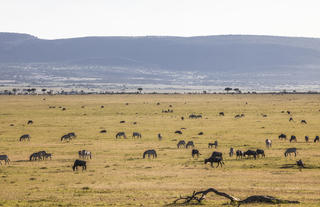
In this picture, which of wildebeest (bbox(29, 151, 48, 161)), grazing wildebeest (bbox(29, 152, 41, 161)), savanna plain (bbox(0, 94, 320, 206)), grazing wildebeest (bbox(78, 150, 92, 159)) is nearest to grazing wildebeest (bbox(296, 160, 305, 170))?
savanna plain (bbox(0, 94, 320, 206))

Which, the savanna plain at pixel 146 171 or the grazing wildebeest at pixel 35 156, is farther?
the grazing wildebeest at pixel 35 156

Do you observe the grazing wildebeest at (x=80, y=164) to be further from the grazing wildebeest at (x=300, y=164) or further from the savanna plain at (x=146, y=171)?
the grazing wildebeest at (x=300, y=164)

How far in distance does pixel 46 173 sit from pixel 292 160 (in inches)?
630

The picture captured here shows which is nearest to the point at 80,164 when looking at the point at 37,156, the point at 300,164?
the point at 37,156

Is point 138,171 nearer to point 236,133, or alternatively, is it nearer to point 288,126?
point 236,133

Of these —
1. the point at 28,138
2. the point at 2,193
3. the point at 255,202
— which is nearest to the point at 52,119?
the point at 28,138

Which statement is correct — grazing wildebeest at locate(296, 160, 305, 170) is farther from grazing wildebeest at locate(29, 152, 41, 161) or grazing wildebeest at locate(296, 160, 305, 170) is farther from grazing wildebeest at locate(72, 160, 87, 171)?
grazing wildebeest at locate(29, 152, 41, 161)

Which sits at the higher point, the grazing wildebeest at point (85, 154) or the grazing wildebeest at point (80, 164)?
the grazing wildebeest at point (85, 154)

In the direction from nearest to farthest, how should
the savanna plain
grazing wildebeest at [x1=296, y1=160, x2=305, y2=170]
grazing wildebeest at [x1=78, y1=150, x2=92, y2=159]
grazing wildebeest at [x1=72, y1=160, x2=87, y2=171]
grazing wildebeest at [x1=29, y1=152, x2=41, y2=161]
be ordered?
the savanna plain < grazing wildebeest at [x1=72, y1=160, x2=87, y2=171] < grazing wildebeest at [x1=296, y1=160, x2=305, y2=170] < grazing wildebeest at [x1=29, y1=152, x2=41, y2=161] < grazing wildebeest at [x1=78, y1=150, x2=92, y2=159]

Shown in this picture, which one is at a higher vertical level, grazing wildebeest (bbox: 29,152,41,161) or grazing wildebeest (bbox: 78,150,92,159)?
grazing wildebeest (bbox: 78,150,92,159)

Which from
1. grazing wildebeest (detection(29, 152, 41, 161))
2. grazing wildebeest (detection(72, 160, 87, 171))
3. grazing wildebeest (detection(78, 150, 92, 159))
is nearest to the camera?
grazing wildebeest (detection(72, 160, 87, 171))

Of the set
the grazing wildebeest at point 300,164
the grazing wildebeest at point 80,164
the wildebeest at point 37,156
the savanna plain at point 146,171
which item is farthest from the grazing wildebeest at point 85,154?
the grazing wildebeest at point 300,164

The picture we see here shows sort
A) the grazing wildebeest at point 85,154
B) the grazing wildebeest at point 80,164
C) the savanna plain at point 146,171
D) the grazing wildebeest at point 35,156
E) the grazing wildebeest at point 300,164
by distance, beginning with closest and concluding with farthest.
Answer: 1. the savanna plain at point 146,171
2. the grazing wildebeest at point 80,164
3. the grazing wildebeest at point 300,164
4. the grazing wildebeest at point 35,156
5. the grazing wildebeest at point 85,154

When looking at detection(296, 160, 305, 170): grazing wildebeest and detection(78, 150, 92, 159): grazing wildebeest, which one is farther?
detection(78, 150, 92, 159): grazing wildebeest
